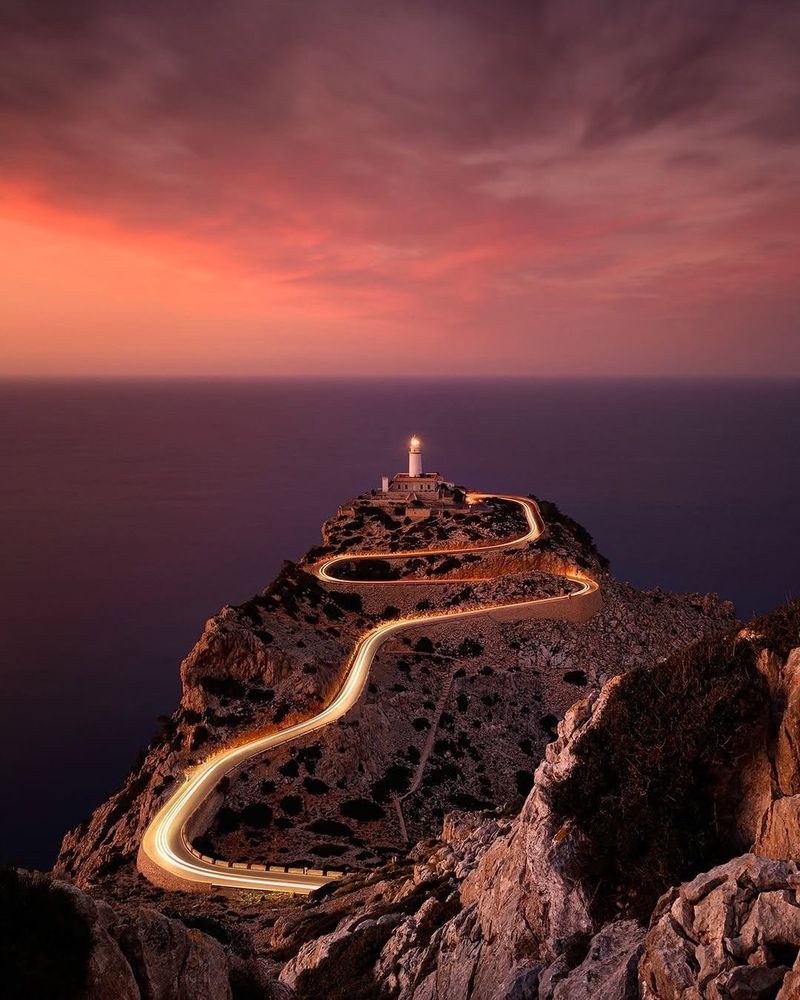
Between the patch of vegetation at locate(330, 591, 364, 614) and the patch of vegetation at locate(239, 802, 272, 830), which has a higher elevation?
the patch of vegetation at locate(330, 591, 364, 614)

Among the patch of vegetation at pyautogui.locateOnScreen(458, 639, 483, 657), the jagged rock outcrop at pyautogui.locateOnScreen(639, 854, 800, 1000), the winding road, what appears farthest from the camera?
the patch of vegetation at pyautogui.locateOnScreen(458, 639, 483, 657)

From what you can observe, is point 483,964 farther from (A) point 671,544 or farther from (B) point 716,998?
(A) point 671,544

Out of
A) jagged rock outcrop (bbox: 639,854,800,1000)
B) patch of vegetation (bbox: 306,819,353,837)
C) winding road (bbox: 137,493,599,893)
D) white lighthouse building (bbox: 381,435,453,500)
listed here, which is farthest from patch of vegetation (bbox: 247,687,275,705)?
white lighthouse building (bbox: 381,435,453,500)

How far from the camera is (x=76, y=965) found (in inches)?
351

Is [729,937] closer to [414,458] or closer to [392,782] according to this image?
[392,782]

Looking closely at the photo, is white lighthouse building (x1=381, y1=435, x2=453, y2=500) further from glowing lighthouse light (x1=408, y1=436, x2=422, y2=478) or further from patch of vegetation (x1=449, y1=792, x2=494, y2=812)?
patch of vegetation (x1=449, y1=792, x2=494, y2=812)

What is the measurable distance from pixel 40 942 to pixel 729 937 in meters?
8.78

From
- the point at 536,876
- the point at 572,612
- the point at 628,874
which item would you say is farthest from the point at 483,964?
the point at 572,612

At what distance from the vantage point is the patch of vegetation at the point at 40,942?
8383 millimetres

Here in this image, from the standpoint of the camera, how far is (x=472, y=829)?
21953 millimetres

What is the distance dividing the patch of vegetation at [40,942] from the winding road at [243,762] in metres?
18.4

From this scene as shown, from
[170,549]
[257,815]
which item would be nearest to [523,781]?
[257,815]

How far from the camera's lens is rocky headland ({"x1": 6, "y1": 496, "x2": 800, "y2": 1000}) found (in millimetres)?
9500

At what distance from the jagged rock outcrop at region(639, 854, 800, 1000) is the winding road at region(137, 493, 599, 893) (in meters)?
20.2
